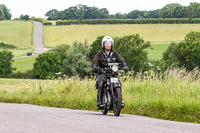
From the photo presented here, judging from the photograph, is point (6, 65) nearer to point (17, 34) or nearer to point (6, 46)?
point (6, 46)

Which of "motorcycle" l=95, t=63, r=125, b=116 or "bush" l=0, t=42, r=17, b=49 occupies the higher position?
"motorcycle" l=95, t=63, r=125, b=116

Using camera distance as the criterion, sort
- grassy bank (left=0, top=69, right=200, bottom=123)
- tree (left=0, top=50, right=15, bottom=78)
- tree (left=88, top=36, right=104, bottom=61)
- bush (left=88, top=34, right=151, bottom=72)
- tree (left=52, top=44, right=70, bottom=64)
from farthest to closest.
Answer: tree (left=52, top=44, right=70, bottom=64), tree (left=0, top=50, right=15, bottom=78), tree (left=88, top=36, right=104, bottom=61), bush (left=88, top=34, right=151, bottom=72), grassy bank (left=0, top=69, right=200, bottom=123)

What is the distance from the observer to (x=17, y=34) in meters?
141

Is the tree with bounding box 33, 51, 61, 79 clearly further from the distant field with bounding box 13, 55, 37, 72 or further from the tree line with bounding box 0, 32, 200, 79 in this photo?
the distant field with bounding box 13, 55, 37, 72

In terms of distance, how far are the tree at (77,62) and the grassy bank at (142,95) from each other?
72.3 metres

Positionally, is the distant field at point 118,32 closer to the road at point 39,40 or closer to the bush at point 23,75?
the road at point 39,40

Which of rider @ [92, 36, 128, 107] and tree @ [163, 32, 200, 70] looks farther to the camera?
tree @ [163, 32, 200, 70]

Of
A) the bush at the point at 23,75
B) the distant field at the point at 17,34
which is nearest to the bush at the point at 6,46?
the distant field at the point at 17,34

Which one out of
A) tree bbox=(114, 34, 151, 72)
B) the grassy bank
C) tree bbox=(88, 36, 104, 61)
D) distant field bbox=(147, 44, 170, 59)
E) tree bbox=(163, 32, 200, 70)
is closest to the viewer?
the grassy bank

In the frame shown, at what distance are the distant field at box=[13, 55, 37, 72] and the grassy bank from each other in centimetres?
8003

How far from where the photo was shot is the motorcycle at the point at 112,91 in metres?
9.55

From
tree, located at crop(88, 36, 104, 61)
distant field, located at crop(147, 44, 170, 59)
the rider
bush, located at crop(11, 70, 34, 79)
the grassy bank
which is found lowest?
bush, located at crop(11, 70, 34, 79)

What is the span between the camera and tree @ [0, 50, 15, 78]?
328 ft

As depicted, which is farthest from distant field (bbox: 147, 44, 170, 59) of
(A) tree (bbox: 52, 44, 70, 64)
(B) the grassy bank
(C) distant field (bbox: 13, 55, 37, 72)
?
(B) the grassy bank
